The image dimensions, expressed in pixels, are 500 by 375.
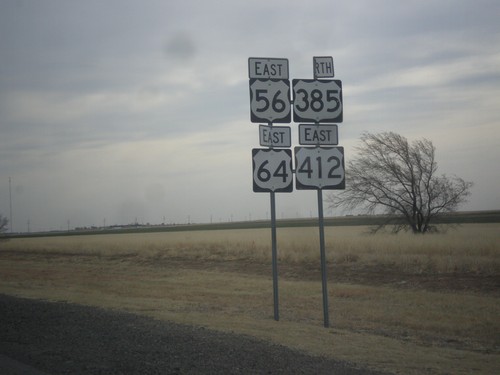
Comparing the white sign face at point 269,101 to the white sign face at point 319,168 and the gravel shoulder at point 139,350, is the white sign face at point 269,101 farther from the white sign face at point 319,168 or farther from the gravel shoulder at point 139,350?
the gravel shoulder at point 139,350

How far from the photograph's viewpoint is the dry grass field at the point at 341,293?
379 inches

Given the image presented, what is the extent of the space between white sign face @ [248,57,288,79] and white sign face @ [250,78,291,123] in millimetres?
107

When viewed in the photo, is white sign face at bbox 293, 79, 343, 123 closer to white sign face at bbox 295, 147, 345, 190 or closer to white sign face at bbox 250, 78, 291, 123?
white sign face at bbox 250, 78, 291, 123

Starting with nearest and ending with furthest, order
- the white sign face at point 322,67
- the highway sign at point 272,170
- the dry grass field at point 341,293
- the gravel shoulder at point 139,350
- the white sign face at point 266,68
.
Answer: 1. the gravel shoulder at point 139,350
2. the dry grass field at point 341,293
3. the highway sign at point 272,170
4. the white sign face at point 266,68
5. the white sign face at point 322,67

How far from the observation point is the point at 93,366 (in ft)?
22.5

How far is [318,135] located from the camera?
11.6 metres

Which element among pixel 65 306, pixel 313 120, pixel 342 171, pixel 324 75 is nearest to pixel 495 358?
pixel 342 171

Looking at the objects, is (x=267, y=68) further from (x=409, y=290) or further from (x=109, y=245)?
(x=109, y=245)

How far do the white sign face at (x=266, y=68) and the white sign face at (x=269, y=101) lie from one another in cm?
11

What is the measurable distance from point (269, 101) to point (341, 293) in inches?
376

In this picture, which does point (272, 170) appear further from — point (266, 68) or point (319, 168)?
point (266, 68)

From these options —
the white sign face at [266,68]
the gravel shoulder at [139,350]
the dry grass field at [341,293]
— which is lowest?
the dry grass field at [341,293]

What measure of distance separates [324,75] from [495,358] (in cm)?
642

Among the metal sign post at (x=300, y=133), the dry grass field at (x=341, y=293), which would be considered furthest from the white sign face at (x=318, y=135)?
the dry grass field at (x=341, y=293)
